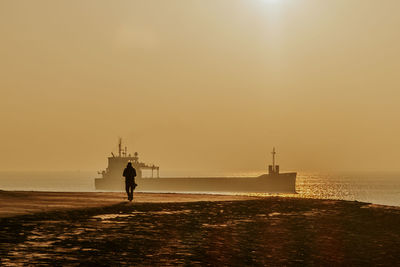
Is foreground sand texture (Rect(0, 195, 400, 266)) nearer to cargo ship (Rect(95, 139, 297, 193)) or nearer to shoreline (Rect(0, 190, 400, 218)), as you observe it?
shoreline (Rect(0, 190, 400, 218))

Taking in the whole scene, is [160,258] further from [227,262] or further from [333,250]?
[333,250]

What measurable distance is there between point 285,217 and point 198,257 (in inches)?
365

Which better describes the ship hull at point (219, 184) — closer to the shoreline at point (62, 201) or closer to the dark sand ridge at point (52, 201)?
the shoreline at point (62, 201)

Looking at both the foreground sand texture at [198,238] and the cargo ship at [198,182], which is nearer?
the foreground sand texture at [198,238]

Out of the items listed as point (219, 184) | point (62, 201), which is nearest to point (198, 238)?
point (62, 201)

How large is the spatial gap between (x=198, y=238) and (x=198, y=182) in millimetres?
142495

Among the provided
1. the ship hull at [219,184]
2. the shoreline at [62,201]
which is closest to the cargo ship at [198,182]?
the ship hull at [219,184]

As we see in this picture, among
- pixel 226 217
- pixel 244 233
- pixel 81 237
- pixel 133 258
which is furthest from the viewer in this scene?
pixel 226 217

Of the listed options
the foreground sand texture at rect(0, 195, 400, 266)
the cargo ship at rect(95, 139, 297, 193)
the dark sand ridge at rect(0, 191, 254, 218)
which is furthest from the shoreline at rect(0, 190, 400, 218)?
the cargo ship at rect(95, 139, 297, 193)

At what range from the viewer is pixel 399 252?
1241 cm

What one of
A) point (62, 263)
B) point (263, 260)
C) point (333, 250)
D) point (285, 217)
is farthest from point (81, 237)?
point (285, 217)

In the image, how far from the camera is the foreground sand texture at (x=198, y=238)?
11.0 metres

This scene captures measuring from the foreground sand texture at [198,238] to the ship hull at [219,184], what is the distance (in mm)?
125060

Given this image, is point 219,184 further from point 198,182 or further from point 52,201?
point 52,201
